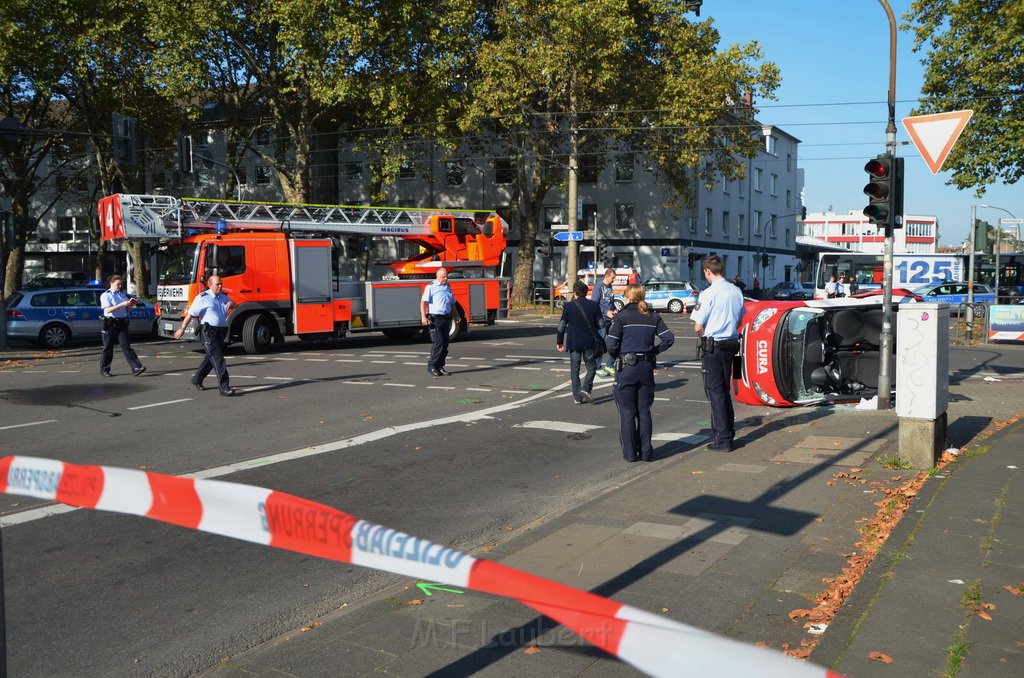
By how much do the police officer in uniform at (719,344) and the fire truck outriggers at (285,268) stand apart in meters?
13.2

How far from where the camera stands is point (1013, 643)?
152 inches

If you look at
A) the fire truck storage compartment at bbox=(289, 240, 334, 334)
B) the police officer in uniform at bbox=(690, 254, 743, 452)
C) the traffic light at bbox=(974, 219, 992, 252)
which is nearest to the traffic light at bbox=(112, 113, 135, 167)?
the fire truck storage compartment at bbox=(289, 240, 334, 334)

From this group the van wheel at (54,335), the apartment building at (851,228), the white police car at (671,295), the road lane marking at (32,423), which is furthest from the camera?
the apartment building at (851,228)

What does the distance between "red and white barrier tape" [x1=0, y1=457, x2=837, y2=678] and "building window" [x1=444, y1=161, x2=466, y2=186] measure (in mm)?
51943

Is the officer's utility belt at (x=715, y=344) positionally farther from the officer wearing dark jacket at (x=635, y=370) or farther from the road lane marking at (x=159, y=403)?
the road lane marking at (x=159, y=403)

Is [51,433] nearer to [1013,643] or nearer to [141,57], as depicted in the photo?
[1013,643]

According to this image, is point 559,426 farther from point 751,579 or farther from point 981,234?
point 981,234

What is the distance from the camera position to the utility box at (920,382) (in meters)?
7.61

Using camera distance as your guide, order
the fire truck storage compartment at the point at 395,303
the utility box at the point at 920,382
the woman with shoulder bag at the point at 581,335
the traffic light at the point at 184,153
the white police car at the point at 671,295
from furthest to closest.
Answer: the white police car at the point at 671,295
the traffic light at the point at 184,153
the fire truck storage compartment at the point at 395,303
the woman with shoulder bag at the point at 581,335
the utility box at the point at 920,382

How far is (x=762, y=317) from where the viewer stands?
11.1m

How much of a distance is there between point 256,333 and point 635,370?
13265 millimetres

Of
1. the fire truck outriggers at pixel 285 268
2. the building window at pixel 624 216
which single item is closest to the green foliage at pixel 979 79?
the fire truck outriggers at pixel 285 268

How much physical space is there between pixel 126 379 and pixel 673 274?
4090 centimetres

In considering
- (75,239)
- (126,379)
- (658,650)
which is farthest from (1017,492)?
(75,239)
